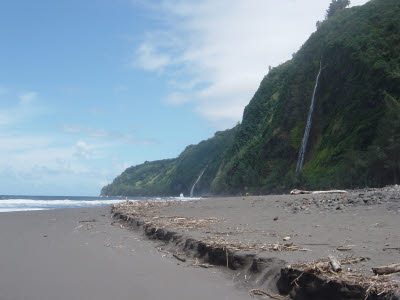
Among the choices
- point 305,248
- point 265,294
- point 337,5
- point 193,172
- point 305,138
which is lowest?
point 265,294

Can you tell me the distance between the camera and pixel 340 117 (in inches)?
1379

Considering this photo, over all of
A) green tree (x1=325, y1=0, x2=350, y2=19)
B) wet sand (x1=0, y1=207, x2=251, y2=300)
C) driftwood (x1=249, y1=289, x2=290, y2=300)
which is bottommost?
driftwood (x1=249, y1=289, x2=290, y2=300)

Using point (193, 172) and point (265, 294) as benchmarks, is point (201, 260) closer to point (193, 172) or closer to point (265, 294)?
point (265, 294)

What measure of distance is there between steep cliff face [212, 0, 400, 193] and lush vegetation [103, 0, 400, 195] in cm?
9

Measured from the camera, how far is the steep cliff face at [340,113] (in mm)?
27141

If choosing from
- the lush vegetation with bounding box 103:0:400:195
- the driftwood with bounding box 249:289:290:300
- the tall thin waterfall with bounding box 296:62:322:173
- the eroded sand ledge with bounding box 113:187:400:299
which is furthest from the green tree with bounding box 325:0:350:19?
the driftwood with bounding box 249:289:290:300

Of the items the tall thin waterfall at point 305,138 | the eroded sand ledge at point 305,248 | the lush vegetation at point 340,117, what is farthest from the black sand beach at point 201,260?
the tall thin waterfall at point 305,138

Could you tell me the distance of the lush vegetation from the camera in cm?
2652

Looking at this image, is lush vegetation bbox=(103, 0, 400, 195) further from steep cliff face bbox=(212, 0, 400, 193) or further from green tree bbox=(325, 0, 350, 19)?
green tree bbox=(325, 0, 350, 19)

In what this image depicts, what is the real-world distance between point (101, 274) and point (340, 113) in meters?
35.9

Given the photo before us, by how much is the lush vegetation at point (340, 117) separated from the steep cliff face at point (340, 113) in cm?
9

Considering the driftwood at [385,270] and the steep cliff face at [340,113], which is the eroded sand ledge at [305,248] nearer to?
the driftwood at [385,270]

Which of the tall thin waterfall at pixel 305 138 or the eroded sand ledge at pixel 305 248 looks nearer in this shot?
the eroded sand ledge at pixel 305 248

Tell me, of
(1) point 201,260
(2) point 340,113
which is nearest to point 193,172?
(2) point 340,113
